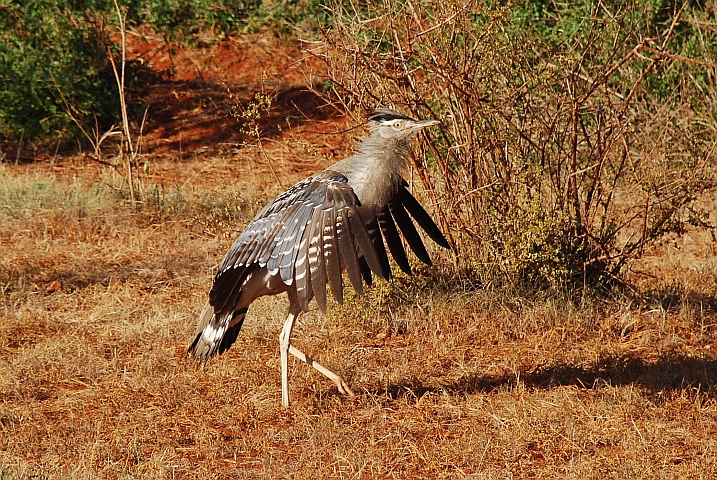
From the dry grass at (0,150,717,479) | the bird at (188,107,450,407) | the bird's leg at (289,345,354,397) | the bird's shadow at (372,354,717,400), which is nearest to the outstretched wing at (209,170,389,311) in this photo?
the bird at (188,107,450,407)

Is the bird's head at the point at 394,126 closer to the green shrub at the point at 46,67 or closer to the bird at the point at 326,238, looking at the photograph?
the bird at the point at 326,238

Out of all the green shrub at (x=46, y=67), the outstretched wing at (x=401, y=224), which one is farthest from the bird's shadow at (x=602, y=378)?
the green shrub at (x=46, y=67)

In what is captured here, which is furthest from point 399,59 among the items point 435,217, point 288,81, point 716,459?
point 288,81

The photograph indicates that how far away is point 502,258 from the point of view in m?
6.60

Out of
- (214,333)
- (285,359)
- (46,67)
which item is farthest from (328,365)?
(46,67)

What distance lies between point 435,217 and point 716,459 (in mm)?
2725

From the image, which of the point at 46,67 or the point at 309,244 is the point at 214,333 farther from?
the point at 46,67

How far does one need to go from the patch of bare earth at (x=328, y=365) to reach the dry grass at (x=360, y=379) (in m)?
0.02

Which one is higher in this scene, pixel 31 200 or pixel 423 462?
pixel 423 462

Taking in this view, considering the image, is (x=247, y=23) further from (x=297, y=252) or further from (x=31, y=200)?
(x=297, y=252)

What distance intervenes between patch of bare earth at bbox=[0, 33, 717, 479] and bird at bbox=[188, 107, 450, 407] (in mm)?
378

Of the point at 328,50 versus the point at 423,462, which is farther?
the point at 328,50

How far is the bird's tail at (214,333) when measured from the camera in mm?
5539

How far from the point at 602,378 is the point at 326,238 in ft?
6.69
